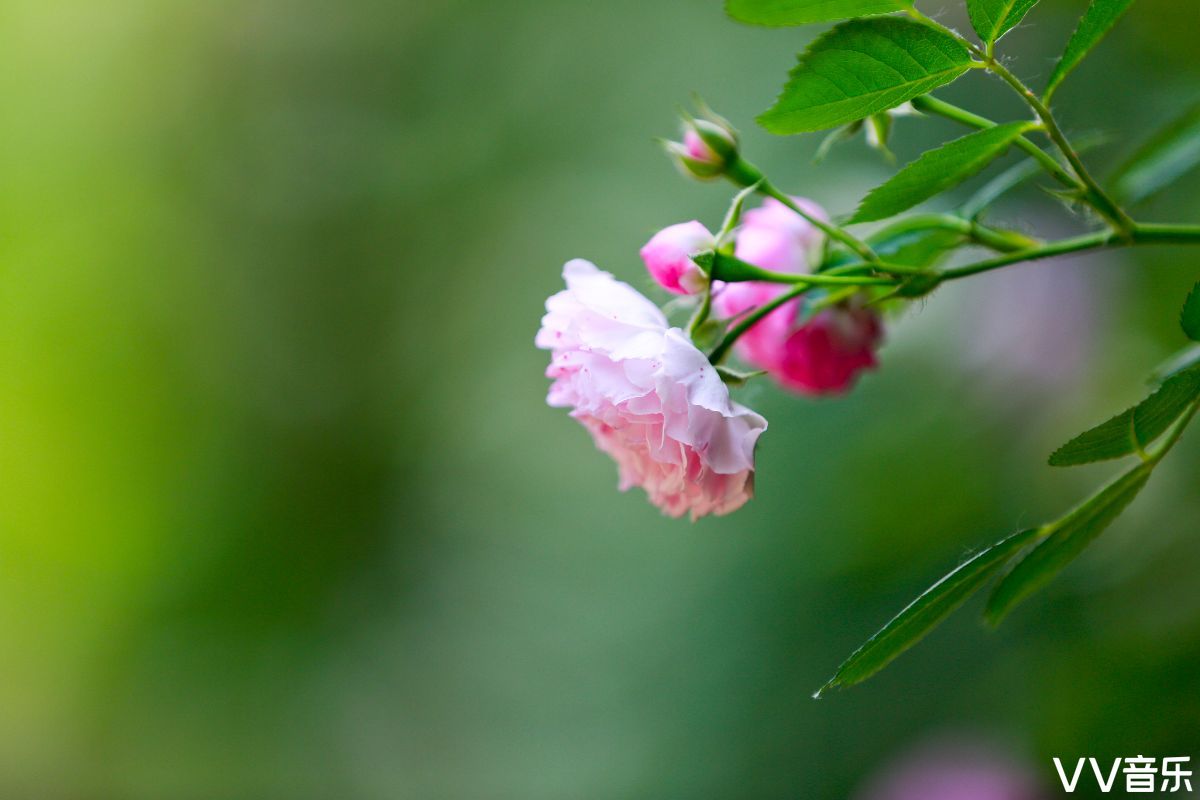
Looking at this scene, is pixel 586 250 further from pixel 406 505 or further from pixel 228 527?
pixel 228 527

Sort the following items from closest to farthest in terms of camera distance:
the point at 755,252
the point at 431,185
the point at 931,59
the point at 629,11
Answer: the point at 931,59 < the point at 755,252 < the point at 629,11 < the point at 431,185

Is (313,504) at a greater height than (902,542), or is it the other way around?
(313,504)

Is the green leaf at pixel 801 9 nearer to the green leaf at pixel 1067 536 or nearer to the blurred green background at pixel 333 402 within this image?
the green leaf at pixel 1067 536

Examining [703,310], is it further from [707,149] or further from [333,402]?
[333,402]

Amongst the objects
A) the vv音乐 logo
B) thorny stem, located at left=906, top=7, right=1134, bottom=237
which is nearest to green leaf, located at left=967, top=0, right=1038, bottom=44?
thorny stem, located at left=906, top=7, right=1134, bottom=237

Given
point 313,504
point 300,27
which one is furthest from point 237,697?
point 300,27

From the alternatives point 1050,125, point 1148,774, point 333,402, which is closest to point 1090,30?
point 1050,125
